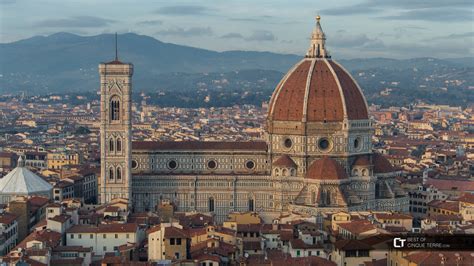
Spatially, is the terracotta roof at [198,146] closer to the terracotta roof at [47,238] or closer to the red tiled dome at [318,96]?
the red tiled dome at [318,96]

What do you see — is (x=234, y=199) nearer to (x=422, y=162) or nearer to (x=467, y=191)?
(x=467, y=191)

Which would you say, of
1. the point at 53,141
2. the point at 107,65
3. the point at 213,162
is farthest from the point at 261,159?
the point at 53,141

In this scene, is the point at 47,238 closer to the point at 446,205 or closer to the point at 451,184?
the point at 446,205

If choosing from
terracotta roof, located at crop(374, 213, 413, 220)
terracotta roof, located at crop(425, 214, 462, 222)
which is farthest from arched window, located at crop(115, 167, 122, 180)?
terracotta roof, located at crop(425, 214, 462, 222)

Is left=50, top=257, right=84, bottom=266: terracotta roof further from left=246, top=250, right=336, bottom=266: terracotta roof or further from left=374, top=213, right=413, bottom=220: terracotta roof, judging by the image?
left=374, top=213, right=413, bottom=220: terracotta roof

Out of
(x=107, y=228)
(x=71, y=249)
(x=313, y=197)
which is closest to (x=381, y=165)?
(x=313, y=197)
